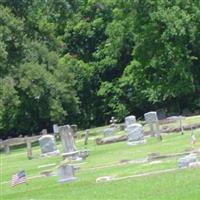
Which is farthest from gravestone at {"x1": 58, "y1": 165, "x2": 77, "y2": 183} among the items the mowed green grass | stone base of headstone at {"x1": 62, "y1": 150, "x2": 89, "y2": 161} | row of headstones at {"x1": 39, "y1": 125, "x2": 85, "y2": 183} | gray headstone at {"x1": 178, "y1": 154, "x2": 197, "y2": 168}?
stone base of headstone at {"x1": 62, "y1": 150, "x2": 89, "y2": 161}

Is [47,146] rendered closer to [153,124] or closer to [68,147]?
[68,147]

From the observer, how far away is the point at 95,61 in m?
67.2

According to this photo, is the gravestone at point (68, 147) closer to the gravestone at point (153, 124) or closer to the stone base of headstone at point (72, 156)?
the stone base of headstone at point (72, 156)

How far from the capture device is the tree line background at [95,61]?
53.0 meters

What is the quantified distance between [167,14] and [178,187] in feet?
133

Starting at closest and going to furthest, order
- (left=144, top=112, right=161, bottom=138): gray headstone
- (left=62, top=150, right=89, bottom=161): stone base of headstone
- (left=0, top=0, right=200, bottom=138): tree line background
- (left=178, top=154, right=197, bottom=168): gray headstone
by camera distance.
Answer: (left=178, top=154, right=197, bottom=168): gray headstone, (left=62, top=150, right=89, bottom=161): stone base of headstone, (left=144, top=112, right=161, bottom=138): gray headstone, (left=0, top=0, right=200, bottom=138): tree line background

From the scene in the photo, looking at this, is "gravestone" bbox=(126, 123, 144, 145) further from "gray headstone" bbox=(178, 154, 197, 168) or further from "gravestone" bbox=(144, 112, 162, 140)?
"gray headstone" bbox=(178, 154, 197, 168)

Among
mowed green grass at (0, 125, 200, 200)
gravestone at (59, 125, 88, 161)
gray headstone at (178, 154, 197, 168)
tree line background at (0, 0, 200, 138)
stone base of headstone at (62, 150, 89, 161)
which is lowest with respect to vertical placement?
mowed green grass at (0, 125, 200, 200)

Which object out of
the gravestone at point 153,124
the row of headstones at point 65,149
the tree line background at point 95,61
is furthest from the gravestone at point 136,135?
the tree line background at point 95,61

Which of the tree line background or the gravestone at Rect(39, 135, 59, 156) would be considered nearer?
the gravestone at Rect(39, 135, 59, 156)

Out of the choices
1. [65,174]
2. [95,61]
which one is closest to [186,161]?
[65,174]

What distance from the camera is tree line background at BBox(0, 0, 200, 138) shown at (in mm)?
53000

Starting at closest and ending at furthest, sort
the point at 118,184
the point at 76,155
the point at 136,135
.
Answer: the point at 118,184 → the point at 76,155 → the point at 136,135

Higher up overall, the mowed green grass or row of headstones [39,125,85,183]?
row of headstones [39,125,85,183]
